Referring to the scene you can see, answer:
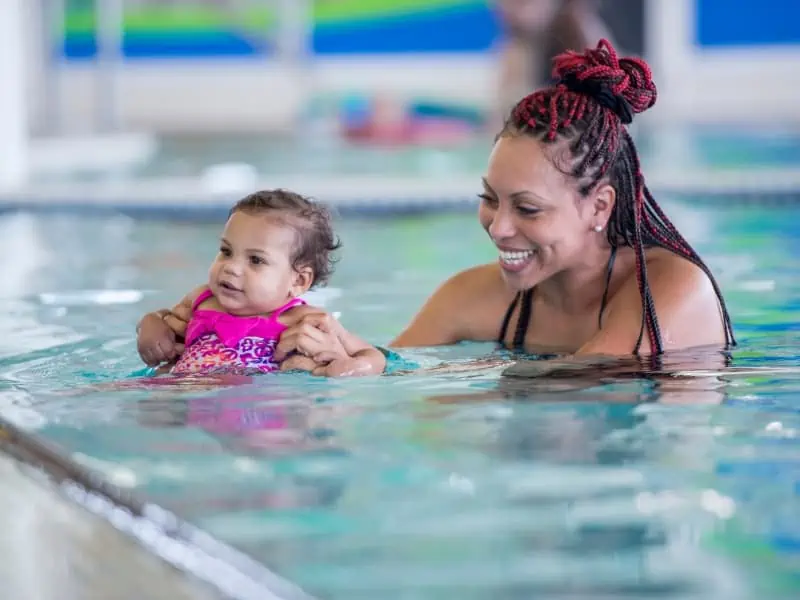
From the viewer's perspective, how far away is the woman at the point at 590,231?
11.8ft

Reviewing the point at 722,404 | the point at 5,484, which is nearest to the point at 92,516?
the point at 5,484

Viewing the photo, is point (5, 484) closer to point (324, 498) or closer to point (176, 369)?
point (324, 498)

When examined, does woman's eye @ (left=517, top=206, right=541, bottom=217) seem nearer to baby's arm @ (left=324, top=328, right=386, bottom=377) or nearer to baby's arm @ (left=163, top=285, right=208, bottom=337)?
baby's arm @ (left=324, top=328, right=386, bottom=377)

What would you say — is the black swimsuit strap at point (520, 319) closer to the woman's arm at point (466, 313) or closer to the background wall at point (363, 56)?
the woman's arm at point (466, 313)

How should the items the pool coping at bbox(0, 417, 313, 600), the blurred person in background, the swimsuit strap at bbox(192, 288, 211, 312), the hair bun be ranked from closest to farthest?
the pool coping at bbox(0, 417, 313, 600) < the hair bun < the swimsuit strap at bbox(192, 288, 211, 312) < the blurred person in background

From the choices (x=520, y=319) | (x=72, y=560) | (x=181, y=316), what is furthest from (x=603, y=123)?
(x=72, y=560)

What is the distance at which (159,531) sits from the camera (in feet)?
7.58

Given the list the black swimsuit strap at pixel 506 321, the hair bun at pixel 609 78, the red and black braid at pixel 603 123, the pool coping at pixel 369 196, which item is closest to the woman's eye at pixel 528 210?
the red and black braid at pixel 603 123

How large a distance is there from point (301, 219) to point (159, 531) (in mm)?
1425

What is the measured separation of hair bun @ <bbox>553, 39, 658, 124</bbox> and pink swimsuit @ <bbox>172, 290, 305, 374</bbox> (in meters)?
0.93

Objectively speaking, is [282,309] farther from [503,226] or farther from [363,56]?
[363,56]

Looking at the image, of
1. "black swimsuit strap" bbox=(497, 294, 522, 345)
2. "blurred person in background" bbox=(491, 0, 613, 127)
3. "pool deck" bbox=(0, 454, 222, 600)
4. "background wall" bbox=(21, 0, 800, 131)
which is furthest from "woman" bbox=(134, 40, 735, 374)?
"background wall" bbox=(21, 0, 800, 131)

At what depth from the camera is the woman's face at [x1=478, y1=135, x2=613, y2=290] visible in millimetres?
3578

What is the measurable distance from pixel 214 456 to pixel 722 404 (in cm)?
118
